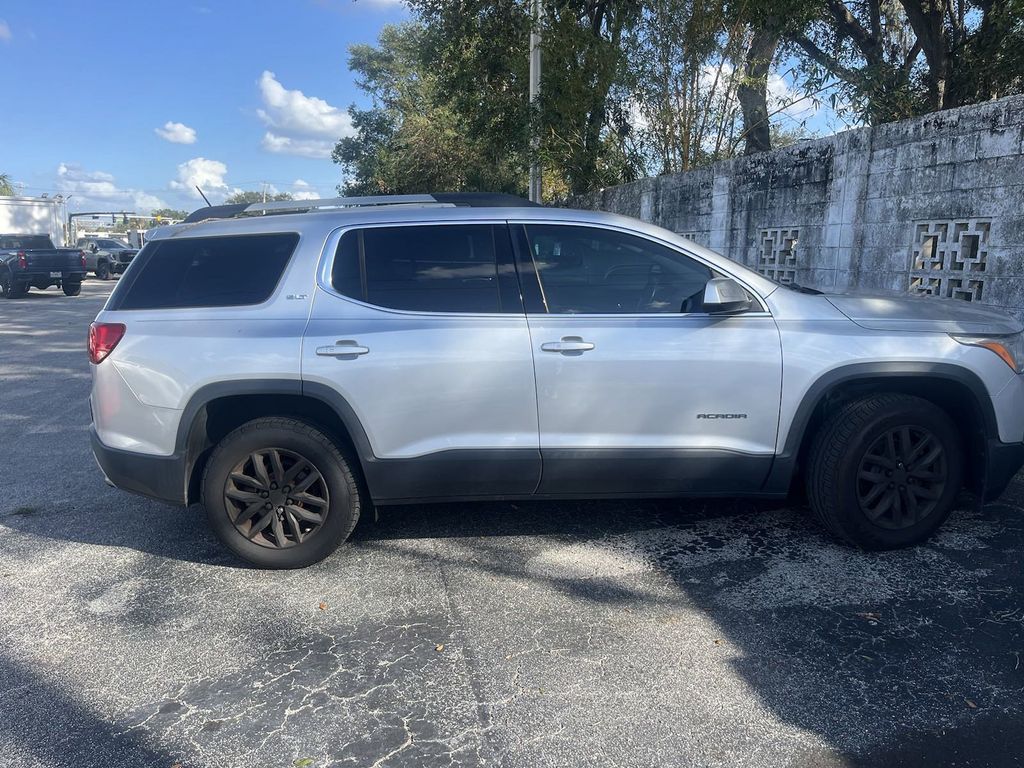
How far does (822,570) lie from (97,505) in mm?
4269

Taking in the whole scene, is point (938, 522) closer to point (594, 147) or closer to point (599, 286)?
point (599, 286)

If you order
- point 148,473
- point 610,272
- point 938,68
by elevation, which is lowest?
point 148,473

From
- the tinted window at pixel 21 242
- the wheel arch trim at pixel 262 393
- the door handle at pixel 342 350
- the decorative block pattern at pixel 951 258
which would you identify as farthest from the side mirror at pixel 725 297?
the tinted window at pixel 21 242

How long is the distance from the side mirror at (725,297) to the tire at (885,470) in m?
0.75

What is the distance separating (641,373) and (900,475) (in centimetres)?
140

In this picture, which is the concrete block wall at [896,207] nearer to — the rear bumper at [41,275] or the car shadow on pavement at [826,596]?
the car shadow on pavement at [826,596]

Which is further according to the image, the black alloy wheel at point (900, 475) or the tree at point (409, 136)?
the tree at point (409, 136)

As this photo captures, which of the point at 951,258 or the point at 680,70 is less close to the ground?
the point at 680,70

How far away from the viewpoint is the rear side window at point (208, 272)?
3846 millimetres

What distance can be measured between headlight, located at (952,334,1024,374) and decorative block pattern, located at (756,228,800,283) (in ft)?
13.7

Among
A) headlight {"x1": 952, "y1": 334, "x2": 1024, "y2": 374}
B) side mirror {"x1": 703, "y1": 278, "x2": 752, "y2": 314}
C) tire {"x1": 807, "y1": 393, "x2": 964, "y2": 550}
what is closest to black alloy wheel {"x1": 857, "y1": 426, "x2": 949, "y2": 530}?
tire {"x1": 807, "y1": 393, "x2": 964, "y2": 550}

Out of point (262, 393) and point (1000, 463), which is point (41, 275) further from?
point (1000, 463)

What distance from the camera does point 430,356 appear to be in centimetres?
367

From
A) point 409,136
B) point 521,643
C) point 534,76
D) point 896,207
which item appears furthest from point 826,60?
point 409,136
